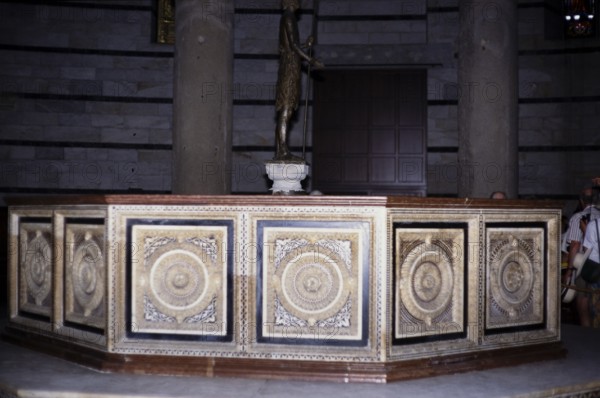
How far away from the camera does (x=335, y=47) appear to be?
11.2m

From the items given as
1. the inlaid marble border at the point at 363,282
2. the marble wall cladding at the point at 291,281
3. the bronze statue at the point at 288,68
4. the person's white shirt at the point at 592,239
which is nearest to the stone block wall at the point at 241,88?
the bronze statue at the point at 288,68

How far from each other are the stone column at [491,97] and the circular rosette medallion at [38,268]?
536cm

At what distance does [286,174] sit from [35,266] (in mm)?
2360

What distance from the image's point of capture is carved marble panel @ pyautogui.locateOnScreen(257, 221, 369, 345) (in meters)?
4.88

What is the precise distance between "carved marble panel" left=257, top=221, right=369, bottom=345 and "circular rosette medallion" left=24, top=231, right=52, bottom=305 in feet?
6.37

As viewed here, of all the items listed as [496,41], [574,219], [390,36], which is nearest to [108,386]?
[574,219]

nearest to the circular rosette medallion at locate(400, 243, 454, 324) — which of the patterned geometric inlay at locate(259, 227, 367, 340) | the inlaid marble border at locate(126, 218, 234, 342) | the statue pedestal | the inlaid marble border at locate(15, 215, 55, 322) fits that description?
the patterned geometric inlay at locate(259, 227, 367, 340)

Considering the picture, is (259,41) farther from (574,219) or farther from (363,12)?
(574,219)

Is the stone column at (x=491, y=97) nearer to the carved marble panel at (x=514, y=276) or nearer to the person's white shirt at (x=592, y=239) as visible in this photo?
the person's white shirt at (x=592, y=239)

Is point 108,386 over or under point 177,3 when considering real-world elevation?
under

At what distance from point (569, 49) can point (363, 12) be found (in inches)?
124

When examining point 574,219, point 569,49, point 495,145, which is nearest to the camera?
point 574,219

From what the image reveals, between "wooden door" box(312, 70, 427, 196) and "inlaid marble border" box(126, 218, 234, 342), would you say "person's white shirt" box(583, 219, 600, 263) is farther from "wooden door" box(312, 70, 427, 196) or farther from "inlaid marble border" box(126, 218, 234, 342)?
"wooden door" box(312, 70, 427, 196)

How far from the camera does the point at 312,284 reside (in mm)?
4906
